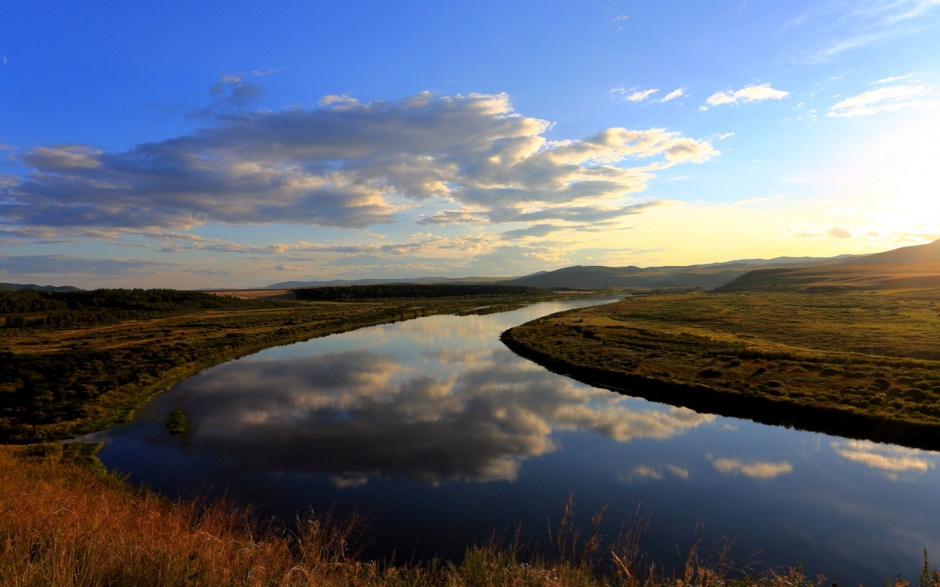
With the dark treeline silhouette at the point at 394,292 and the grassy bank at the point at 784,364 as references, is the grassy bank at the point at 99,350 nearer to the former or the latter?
the grassy bank at the point at 784,364

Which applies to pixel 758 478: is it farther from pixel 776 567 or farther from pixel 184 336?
pixel 184 336

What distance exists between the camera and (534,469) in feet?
54.4

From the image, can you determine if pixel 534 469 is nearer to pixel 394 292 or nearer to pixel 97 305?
pixel 97 305

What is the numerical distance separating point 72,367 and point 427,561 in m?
32.3

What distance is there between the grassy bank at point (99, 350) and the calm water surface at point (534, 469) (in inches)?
94.3

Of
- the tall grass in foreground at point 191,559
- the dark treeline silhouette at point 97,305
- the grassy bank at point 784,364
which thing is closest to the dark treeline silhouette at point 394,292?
the dark treeline silhouette at point 97,305

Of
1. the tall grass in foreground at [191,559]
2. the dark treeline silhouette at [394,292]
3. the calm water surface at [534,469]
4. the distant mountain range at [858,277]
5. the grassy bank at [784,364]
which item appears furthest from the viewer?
the dark treeline silhouette at [394,292]

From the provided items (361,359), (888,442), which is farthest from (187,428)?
(888,442)

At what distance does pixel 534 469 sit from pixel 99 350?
39.0 m

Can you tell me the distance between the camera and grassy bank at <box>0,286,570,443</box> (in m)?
22.7

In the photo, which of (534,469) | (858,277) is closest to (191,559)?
(534,469)

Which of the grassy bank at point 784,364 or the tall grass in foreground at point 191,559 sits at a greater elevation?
the tall grass in foreground at point 191,559

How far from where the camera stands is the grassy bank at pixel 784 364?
21.4m

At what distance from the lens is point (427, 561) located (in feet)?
36.0
